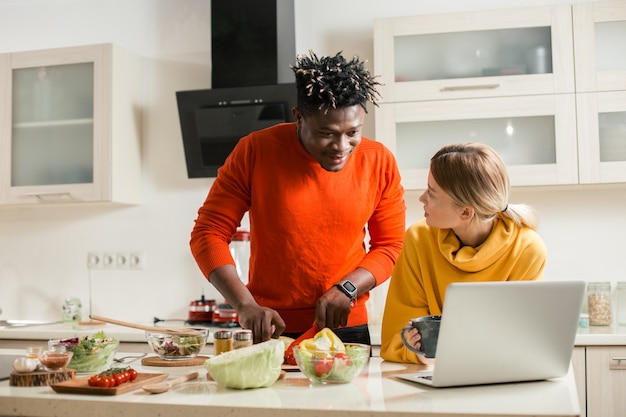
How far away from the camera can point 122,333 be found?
316cm

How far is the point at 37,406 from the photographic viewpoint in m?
1.37

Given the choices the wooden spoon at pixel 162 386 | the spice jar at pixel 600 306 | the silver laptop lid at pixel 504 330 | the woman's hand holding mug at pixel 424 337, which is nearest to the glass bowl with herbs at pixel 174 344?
the wooden spoon at pixel 162 386

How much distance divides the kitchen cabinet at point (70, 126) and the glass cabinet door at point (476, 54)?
1.29 metres

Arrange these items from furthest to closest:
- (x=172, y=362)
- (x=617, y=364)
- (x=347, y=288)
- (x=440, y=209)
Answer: (x=617, y=364)
(x=347, y=288)
(x=440, y=209)
(x=172, y=362)

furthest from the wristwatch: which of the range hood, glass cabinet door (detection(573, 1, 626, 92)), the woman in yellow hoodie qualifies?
glass cabinet door (detection(573, 1, 626, 92))

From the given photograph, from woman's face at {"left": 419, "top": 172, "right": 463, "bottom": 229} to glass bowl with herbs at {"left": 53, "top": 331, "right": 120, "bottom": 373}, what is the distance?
82 cm

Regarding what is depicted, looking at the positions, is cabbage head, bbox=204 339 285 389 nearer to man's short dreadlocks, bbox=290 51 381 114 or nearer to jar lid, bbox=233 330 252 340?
jar lid, bbox=233 330 252 340

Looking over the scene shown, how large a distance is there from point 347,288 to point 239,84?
1.73 m

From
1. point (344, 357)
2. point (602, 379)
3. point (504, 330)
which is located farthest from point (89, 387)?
point (602, 379)

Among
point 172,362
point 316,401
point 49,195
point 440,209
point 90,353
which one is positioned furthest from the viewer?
point 49,195

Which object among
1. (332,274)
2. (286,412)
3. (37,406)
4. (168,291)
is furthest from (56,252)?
(286,412)

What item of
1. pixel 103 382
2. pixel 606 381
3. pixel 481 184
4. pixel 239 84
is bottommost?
pixel 606 381

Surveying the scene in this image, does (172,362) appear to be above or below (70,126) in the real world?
below

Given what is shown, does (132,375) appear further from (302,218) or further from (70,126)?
(70,126)
